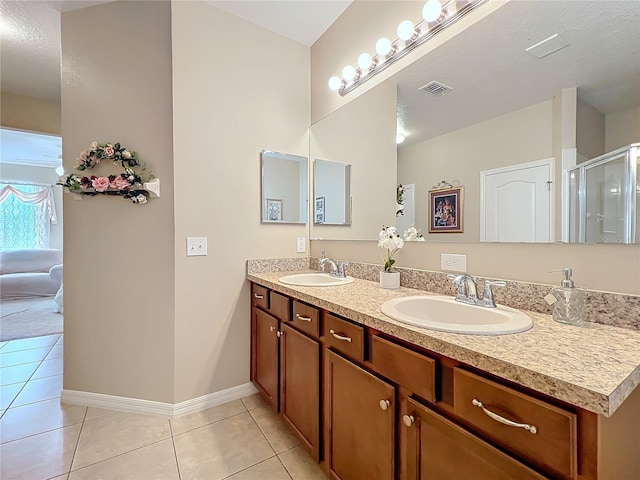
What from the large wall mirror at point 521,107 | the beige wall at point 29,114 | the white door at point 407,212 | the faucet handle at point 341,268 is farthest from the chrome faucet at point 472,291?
the beige wall at point 29,114

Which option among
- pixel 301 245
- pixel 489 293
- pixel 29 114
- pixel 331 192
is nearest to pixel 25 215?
pixel 29 114

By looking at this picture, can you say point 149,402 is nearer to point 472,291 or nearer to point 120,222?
point 120,222

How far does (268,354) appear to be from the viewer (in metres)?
1.86

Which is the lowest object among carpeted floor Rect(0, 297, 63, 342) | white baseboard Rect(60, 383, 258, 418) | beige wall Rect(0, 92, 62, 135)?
white baseboard Rect(60, 383, 258, 418)

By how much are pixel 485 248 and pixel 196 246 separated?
5.40 ft

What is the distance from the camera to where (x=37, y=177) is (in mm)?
5992

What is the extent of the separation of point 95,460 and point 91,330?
80 centimetres

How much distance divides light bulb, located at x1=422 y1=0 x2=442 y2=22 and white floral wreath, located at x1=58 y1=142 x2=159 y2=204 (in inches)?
68.9

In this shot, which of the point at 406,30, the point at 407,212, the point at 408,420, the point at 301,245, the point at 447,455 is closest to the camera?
the point at 447,455

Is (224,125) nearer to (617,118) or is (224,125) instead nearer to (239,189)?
(239,189)

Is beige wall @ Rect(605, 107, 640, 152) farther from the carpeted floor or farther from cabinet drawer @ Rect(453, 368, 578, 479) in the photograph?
the carpeted floor

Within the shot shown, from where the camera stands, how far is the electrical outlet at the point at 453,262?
139cm

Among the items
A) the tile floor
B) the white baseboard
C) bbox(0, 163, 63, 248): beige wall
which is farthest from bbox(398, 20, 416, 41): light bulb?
bbox(0, 163, 63, 248): beige wall

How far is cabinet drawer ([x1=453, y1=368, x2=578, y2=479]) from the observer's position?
0.60m
